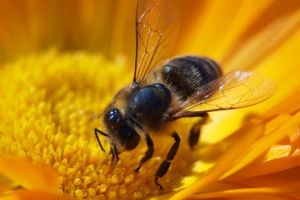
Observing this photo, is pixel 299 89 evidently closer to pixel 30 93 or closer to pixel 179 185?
pixel 179 185

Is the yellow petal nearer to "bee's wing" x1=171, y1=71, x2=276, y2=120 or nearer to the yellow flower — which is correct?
the yellow flower

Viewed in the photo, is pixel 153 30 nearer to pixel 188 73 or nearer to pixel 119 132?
pixel 188 73

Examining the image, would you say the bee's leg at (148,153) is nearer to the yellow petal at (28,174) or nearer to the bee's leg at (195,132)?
the bee's leg at (195,132)

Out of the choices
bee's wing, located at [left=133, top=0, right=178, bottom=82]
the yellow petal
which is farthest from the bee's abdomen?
the yellow petal

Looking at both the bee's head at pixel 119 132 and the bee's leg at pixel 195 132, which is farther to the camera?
the bee's leg at pixel 195 132

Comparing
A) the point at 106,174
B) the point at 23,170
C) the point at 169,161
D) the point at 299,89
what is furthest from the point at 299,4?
the point at 23,170

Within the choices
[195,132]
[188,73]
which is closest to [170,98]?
[188,73]

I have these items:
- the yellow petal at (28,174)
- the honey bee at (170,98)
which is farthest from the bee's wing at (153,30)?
the yellow petal at (28,174)
